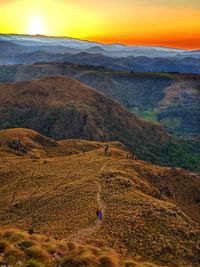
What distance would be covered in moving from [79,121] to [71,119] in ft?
13.0

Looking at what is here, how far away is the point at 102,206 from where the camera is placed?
41.9 metres

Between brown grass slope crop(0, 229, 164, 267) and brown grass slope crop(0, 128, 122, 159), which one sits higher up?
brown grass slope crop(0, 229, 164, 267)

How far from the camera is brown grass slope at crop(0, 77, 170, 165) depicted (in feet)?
565

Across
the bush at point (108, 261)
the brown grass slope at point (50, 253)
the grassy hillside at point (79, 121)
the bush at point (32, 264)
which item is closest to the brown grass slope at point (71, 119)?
the grassy hillside at point (79, 121)

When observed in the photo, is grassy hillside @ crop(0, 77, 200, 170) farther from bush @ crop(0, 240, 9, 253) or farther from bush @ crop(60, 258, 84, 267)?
bush @ crop(60, 258, 84, 267)

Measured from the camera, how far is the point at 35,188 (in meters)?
50.8

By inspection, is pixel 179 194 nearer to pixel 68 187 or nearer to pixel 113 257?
pixel 68 187

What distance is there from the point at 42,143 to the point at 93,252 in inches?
2678

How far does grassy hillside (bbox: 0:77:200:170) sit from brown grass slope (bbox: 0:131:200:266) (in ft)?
347

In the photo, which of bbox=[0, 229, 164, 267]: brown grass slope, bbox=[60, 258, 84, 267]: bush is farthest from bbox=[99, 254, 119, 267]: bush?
bbox=[60, 258, 84, 267]: bush

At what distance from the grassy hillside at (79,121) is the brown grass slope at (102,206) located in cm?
10576

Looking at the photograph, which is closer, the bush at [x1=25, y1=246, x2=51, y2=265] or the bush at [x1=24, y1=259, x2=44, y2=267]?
the bush at [x1=24, y1=259, x2=44, y2=267]

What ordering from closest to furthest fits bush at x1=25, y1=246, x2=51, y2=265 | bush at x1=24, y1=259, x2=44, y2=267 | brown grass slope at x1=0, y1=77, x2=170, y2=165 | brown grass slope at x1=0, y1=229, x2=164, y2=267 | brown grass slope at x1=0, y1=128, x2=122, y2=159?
bush at x1=24, y1=259, x2=44, y2=267
brown grass slope at x1=0, y1=229, x2=164, y2=267
bush at x1=25, y1=246, x2=51, y2=265
brown grass slope at x1=0, y1=128, x2=122, y2=159
brown grass slope at x1=0, y1=77, x2=170, y2=165

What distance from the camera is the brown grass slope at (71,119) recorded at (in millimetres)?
172125
